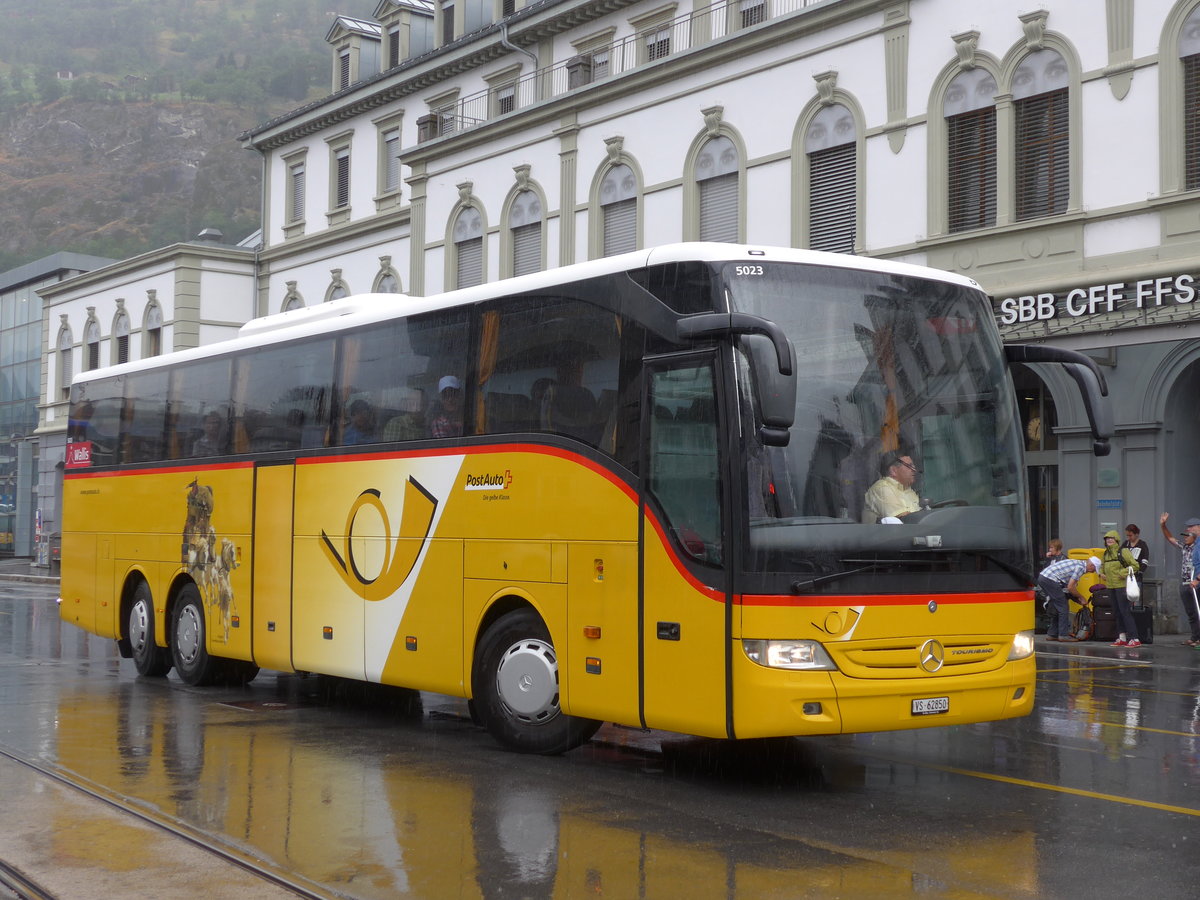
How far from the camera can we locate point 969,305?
9555 millimetres

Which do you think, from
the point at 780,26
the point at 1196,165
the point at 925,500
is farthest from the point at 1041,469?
the point at 925,500

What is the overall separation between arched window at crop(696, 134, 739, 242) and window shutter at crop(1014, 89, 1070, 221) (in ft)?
19.1

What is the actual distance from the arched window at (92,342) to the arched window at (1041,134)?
123 feet

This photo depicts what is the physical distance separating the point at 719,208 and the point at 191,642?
15549 millimetres

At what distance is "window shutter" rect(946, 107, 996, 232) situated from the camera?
2350 centimetres

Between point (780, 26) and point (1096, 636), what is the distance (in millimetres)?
11986

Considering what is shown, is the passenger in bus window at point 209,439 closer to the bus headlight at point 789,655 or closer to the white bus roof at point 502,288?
the white bus roof at point 502,288

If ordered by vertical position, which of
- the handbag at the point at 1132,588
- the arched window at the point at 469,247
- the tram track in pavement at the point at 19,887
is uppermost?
the arched window at the point at 469,247

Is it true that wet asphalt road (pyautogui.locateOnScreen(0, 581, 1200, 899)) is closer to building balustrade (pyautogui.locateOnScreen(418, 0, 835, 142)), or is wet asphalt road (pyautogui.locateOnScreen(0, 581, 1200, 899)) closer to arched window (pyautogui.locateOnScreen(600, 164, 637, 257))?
arched window (pyautogui.locateOnScreen(600, 164, 637, 257))

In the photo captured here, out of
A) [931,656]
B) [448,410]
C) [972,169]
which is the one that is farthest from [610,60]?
[931,656]

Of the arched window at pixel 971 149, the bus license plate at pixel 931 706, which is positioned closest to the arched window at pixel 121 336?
the arched window at pixel 971 149

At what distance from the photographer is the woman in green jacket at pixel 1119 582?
2047cm

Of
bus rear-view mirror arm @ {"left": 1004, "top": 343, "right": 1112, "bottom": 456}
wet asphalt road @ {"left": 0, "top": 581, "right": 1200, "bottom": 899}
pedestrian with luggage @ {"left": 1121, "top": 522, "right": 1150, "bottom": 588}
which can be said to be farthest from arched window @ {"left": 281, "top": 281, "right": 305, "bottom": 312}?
bus rear-view mirror arm @ {"left": 1004, "top": 343, "right": 1112, "bottom": 456}

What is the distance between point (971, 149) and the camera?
2372cm
